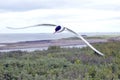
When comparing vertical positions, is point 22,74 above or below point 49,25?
below

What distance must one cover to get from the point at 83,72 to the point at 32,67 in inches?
85.5

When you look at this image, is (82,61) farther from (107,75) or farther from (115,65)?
(107,75)

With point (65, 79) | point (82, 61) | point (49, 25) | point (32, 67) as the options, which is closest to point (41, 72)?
point (32, 67)

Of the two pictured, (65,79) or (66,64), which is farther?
(66,64)

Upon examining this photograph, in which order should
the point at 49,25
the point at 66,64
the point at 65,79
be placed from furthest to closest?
the point at 49,25 → the point at 66,64 → the point at 65,79

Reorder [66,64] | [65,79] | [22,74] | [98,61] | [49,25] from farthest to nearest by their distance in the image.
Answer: [49,25] → [98,61] → [66,64] → [22,74] → [65,79]

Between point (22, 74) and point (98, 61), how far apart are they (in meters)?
5.41

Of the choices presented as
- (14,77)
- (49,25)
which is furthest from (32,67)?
(49,25)

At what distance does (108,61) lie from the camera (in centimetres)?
1739

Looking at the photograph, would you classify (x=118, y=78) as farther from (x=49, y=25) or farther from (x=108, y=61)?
(x=49, y=25)

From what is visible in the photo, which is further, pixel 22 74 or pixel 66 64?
pixel 66 64

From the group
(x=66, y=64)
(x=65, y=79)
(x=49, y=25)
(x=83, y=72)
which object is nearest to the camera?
(x=65, y=79)

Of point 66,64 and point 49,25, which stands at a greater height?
point 49,25

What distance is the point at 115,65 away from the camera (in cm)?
1511
